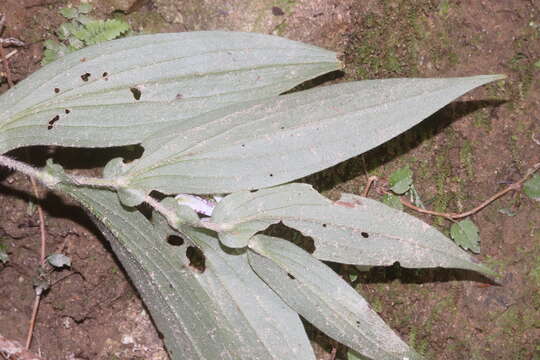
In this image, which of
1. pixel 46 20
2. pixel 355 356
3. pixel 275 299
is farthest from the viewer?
pixel 46 20

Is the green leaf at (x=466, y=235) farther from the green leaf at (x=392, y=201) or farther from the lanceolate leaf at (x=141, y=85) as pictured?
the lanceolate leaf at (x=141, y=85)

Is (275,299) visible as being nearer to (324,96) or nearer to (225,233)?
(225,233)

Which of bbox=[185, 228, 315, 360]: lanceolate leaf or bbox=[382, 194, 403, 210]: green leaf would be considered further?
bbox=[382, 194, 403, 210]: green leaf

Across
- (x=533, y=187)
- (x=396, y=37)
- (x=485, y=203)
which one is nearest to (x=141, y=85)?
(x=396, y=37)

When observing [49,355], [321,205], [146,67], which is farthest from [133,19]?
[49,355]

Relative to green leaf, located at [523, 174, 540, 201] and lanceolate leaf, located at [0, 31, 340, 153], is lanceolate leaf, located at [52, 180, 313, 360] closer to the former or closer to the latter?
lanceolate leaf, located at [0, 31, 340, 153]

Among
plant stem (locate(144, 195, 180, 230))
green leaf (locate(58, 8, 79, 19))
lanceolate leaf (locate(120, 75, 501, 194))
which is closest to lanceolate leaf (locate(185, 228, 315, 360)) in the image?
plant stem (locate(144, 195, 180, 230))
